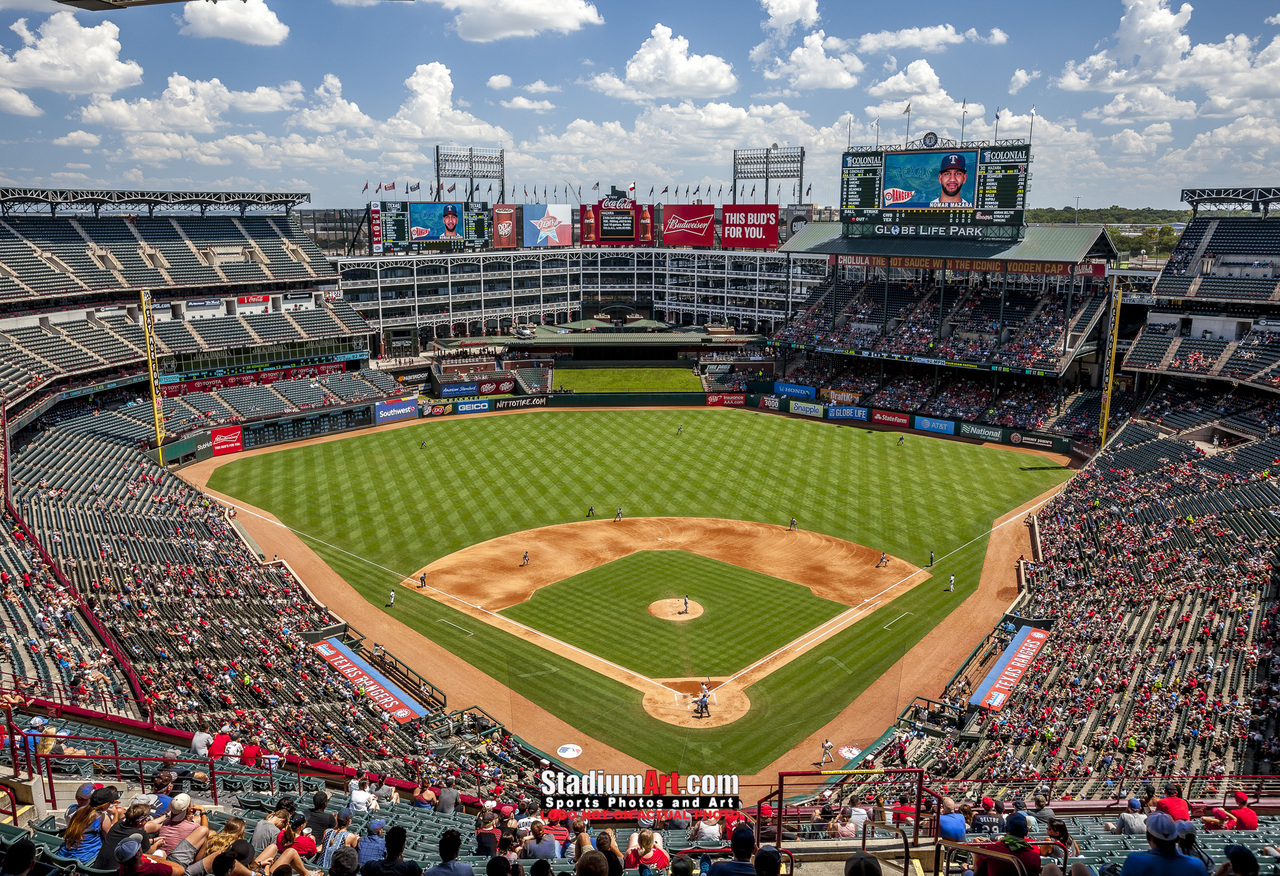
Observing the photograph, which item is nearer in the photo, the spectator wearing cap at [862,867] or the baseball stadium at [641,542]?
the spectator wearing cap at [862,867]

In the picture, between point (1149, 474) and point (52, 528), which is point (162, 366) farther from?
point (1149, 474)

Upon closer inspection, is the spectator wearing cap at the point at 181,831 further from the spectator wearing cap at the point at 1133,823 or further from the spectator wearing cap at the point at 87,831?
the spectator wearing cap at the point at 1133,823

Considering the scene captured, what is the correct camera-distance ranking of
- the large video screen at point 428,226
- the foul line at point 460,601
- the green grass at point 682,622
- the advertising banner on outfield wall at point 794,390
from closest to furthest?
the foul line at point 460,601 → the green grass at point 682,622 → the advertising banner on outfield wall at point 794,390 → the large video screen at point 428,226

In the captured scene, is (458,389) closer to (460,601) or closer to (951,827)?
(460,601)

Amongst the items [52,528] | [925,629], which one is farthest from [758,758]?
[52,528]

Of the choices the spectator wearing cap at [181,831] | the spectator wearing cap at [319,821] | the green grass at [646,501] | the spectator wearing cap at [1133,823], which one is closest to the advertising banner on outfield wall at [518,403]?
the green grass at [646,501]
